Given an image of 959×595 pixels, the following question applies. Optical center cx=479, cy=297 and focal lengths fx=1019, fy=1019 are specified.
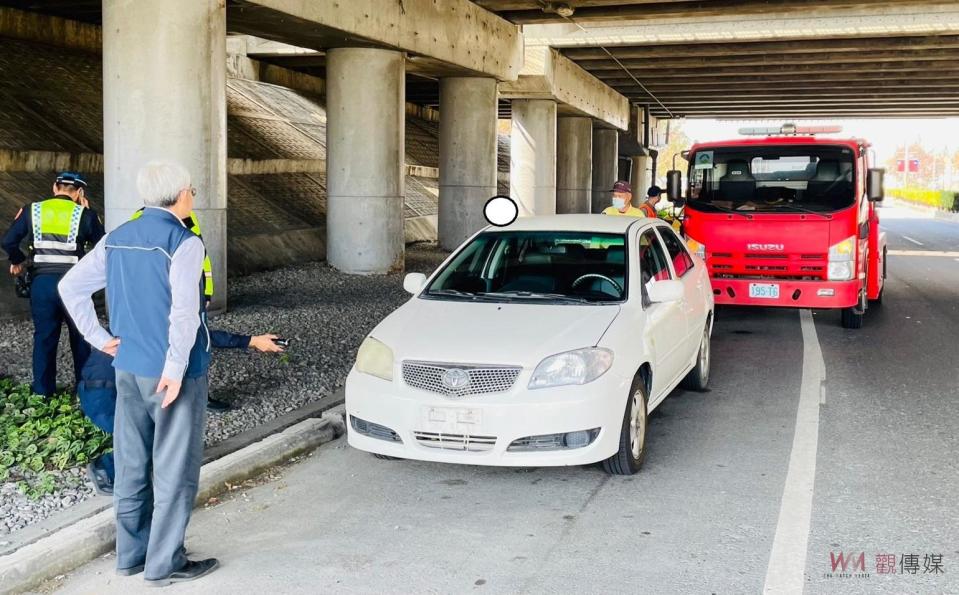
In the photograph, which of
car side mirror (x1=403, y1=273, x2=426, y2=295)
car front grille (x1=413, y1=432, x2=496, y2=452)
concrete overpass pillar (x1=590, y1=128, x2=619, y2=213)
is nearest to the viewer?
car front grille (x1=413, y1=432, x2=496, y2=452)

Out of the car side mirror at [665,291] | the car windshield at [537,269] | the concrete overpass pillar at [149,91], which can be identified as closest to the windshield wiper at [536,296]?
the car windshield at [537,269]

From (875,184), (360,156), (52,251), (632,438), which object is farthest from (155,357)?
(360,156)

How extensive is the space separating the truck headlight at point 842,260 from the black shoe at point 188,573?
345 inches

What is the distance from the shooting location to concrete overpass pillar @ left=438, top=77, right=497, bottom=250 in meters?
22.5

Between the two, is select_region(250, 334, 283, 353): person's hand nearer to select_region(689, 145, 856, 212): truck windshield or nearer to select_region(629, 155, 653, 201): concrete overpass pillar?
select_region(689, 145, 856, 212): truck windshield

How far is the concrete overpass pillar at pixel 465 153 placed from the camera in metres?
22.5

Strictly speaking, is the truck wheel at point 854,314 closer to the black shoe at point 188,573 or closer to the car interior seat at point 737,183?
the car interior seat at point 737,183

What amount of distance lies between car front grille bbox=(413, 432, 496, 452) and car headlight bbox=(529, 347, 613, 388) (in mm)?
391

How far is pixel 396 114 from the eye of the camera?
17500 millimetres

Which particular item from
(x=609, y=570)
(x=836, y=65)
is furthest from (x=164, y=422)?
(x=836, y=65)

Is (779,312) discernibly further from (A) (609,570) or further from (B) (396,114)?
(A) (609,570)

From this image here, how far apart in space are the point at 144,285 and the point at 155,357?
0.30 metres

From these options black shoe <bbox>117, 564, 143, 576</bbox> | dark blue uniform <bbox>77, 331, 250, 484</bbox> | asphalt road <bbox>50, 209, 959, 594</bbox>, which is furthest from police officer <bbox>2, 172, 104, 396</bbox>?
black shoe <bbox>117, 564, 143, 576</bbox>

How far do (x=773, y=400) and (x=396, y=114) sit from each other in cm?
1080
